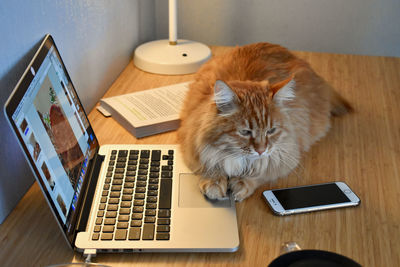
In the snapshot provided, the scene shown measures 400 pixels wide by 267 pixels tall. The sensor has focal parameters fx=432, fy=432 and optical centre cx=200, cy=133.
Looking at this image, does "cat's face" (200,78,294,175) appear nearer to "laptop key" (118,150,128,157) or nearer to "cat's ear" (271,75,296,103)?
"cat's ear" (271,75,296,103)

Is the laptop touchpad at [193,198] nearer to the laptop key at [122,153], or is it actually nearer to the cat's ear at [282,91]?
the laptop key at [122,153]

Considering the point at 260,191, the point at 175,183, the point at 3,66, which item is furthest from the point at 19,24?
the point at 260,191

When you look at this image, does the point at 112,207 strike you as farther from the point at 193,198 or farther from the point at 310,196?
the point at 310,196

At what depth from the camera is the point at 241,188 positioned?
1.21 meters

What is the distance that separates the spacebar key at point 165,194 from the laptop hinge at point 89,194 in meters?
0.18

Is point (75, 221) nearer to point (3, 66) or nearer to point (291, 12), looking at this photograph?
point (3, 66)

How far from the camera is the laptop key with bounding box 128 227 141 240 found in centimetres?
102

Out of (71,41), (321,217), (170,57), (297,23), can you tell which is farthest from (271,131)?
(297,23)

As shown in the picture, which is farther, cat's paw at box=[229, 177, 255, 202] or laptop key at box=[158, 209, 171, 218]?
cat's paw at box=[229, 177, 255, 202]

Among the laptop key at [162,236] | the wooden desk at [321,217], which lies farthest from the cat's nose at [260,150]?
the laptop key at [162,236]

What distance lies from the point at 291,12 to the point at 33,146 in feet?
5.37

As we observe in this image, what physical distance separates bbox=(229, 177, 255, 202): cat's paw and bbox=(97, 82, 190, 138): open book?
15.1 inches

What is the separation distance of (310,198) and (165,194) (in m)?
0.40

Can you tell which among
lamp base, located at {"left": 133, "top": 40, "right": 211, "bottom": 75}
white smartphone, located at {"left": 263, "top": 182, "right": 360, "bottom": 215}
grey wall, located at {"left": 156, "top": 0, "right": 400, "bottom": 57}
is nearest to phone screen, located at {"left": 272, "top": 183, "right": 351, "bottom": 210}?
white smartphone, located at {"left": 263, "top": 182, "right": 360, "bottom": 215}
